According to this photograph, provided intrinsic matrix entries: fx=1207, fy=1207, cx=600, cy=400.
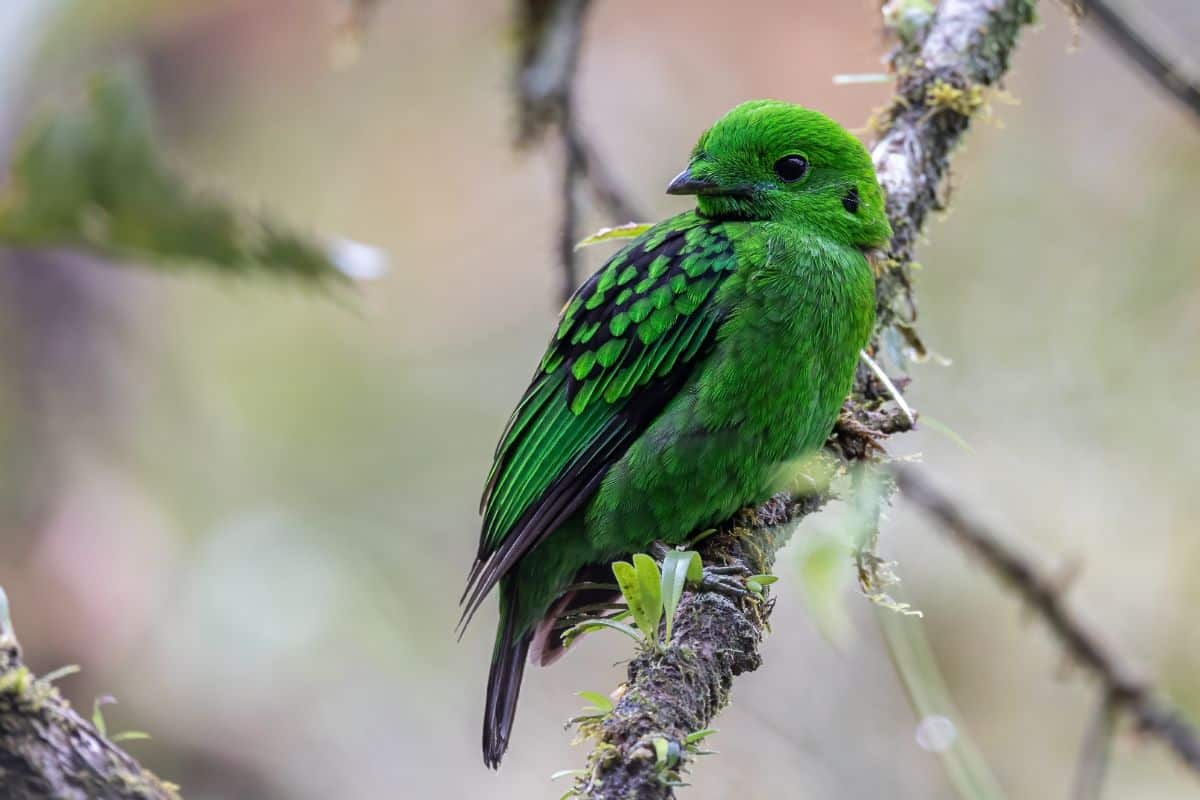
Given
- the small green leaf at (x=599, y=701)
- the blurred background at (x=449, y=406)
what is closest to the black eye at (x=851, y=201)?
the small green leaf at (x=599, y=701)

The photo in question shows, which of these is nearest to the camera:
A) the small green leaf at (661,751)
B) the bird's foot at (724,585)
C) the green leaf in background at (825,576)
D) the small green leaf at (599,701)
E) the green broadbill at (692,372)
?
the small green leaf at (661,751)

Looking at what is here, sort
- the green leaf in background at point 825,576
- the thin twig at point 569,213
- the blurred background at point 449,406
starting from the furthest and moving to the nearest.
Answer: the blurred background at point 449,406 < the thin twig at point 569,213 < the green leaf in background at point 825,576

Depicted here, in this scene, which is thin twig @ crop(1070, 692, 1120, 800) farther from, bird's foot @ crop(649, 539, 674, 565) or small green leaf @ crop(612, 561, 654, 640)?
small green leaf @ crop(612, 561, 654, 640)

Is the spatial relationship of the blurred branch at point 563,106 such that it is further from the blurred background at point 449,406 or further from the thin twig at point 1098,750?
the thin twig at point 1098,750

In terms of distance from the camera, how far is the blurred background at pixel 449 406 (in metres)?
6.69

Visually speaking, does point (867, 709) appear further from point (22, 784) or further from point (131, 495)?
point (22, 784)

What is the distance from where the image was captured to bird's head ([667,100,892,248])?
3.41m

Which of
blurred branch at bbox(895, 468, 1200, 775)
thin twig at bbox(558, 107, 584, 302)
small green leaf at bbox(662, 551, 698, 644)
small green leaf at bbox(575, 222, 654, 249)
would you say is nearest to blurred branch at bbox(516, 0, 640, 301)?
thin twig at bbox(558, 107, 584, 302)

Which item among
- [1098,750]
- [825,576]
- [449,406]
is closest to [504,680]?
[825,576]

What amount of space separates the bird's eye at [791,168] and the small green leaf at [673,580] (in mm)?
1349

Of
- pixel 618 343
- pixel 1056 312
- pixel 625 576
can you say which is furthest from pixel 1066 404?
pixel 625 576

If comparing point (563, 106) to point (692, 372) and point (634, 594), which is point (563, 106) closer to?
point (692, 372)

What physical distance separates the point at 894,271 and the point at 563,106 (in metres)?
1.63

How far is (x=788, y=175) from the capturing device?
11.6 feet
